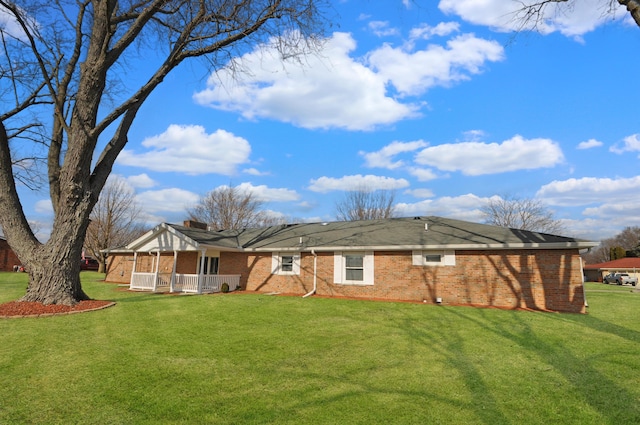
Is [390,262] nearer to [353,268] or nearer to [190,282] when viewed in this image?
[353,268]

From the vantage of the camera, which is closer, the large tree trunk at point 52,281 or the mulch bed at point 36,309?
the mulch bed at point 36,309

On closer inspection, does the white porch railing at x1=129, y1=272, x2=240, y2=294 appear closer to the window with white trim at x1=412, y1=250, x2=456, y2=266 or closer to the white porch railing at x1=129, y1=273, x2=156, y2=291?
the white porch railing at x1=129, y1=273, x2=156, y2=291

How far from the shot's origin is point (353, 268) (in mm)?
16156

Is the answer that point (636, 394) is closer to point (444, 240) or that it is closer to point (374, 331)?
point (374, 331)

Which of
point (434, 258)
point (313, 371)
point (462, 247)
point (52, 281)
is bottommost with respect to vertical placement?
point (313, 371)

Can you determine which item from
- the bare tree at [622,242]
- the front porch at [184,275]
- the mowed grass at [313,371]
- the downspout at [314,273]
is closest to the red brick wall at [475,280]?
the downspout at [314,273]

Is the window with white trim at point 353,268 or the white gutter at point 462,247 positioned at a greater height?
the white gutter at point 462,247

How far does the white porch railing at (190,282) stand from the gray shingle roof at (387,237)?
173 centimetres

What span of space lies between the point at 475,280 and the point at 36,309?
1457cm

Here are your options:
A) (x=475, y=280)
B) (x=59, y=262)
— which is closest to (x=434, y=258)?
(x=475, y=280)

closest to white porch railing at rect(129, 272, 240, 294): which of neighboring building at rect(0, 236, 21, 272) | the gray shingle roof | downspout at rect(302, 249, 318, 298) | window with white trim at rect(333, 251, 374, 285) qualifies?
the gray shingle roof

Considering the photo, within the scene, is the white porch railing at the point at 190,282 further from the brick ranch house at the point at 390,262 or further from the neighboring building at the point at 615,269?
the neighboring building at the point at 615,269

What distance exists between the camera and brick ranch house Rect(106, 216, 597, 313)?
41.2 feet

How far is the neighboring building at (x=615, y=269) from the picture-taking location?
43.7 meters
